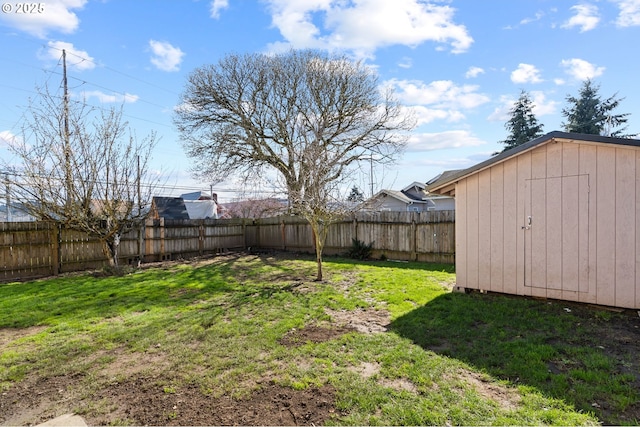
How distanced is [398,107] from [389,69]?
1.72 metres

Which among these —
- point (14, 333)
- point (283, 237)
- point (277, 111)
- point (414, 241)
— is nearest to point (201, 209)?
point (277, 111)

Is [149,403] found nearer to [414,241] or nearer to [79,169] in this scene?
[79,169]

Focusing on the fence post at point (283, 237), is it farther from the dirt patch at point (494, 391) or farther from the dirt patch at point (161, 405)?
the dirt patch at point (494, 391)

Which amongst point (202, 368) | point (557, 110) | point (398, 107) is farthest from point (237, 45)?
point (557, 110)

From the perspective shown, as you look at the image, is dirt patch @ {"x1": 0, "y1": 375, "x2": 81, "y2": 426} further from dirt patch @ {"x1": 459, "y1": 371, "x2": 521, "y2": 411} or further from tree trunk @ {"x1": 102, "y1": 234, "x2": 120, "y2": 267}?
tree trunk @ {"x1": 102, "y1": 234, "x2": 120, "y2": 267}

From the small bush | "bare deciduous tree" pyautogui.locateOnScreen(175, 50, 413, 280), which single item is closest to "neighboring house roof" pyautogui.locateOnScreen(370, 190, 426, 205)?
"bare deciduous tree" pyautogui.locateOnScreen(175, 50, 413, 280)

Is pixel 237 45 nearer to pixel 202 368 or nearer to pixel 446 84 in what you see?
pixel 446 84

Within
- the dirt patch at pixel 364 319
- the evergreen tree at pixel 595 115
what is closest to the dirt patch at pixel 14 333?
the dirt patch at pixel 364 319

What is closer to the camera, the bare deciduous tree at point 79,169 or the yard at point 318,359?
the yard at point 318,359

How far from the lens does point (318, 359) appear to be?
3275 millimetres

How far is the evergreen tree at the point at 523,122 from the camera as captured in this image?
70.7 ft

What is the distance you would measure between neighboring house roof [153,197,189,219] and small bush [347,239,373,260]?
1293 cm

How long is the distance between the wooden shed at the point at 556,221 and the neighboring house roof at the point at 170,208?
17543mm

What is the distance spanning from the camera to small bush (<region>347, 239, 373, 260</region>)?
35.6 ft
